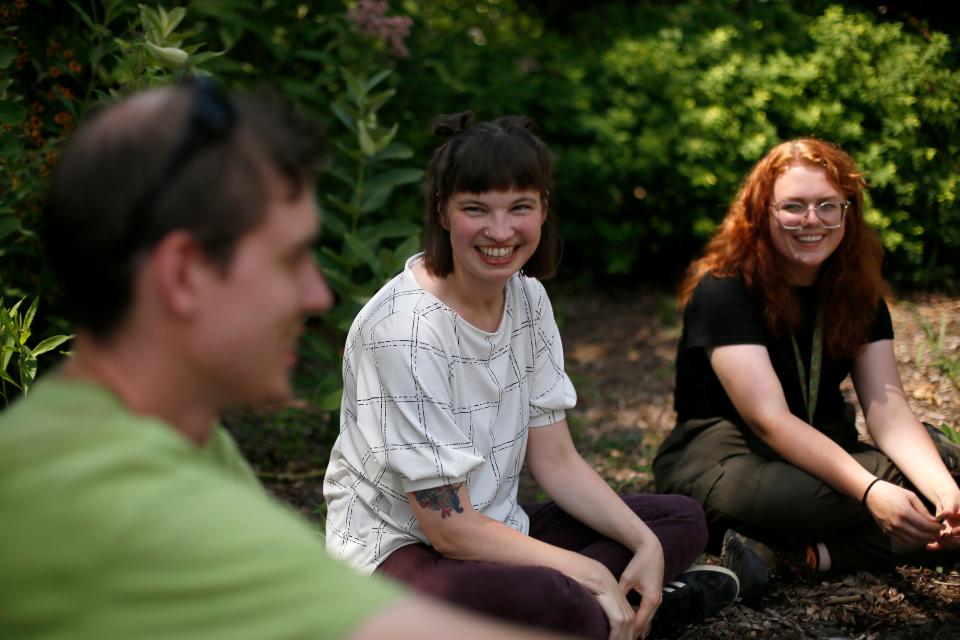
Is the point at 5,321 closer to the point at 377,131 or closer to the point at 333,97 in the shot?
the point at 377,131

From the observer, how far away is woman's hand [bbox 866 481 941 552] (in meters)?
2.91

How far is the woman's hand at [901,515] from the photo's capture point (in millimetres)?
2910

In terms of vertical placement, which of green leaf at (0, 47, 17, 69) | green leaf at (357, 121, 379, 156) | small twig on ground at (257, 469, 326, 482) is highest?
green leaf at (0, 47, 17, 69)

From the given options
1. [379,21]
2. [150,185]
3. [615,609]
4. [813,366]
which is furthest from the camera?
[379,21]

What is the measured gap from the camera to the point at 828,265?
3.34 metres

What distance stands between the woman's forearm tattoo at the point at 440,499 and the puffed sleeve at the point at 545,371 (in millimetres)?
483

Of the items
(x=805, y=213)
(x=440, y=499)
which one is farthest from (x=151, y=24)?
(x=805, y=213)

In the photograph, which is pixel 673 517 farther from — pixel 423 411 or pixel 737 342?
pixel 423 411

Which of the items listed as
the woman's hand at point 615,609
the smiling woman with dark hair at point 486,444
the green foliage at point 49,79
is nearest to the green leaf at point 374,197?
the green foliage at point 49,79

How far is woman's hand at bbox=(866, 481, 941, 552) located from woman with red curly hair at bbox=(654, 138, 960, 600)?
7cm

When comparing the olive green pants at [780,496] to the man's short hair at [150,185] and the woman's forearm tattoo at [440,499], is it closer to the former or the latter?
the woman's forearm tattoo at [440,499]

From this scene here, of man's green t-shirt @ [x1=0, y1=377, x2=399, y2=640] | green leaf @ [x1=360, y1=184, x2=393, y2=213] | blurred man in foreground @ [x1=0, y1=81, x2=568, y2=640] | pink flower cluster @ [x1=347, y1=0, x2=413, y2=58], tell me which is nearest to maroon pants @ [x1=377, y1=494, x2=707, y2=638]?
blurred man in foreground @ [x1=0, y1=81, x2=568, y2=640]

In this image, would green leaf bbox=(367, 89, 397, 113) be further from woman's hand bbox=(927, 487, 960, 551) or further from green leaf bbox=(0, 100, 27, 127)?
woman's hand bbox=(927, 487, 960, 551)

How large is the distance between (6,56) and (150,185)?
236cm
